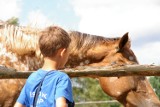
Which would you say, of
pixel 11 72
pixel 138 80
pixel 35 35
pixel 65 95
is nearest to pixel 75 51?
pixel 35 35

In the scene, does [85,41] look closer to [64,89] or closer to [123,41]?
[123,41]

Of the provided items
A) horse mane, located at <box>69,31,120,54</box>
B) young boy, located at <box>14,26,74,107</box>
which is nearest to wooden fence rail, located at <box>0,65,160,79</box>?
horse mane, located at <box>69,31,120,54</box>

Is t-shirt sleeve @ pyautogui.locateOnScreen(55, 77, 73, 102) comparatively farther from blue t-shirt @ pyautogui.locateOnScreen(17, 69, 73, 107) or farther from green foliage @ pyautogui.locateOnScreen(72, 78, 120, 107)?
→ green foliage @ pyautogui.locateOnScreen(72, 78, 120, 107)

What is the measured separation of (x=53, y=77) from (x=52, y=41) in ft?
0.79

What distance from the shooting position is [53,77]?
2861mm

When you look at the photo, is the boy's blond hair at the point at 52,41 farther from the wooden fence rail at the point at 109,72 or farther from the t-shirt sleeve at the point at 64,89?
the wooden fence rail at the point at 109,72

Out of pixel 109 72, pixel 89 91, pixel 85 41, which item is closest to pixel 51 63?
pixel 109 72

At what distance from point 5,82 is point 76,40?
118 centimetres

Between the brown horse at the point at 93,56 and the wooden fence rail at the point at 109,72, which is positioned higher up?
the wooden fence rail at the point at 109,72

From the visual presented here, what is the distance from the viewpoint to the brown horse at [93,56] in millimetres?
5457

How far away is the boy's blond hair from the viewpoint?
2824mm

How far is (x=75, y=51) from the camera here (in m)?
5.84

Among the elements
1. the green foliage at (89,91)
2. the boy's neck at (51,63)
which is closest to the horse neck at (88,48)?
the boy's neck at (51,63)

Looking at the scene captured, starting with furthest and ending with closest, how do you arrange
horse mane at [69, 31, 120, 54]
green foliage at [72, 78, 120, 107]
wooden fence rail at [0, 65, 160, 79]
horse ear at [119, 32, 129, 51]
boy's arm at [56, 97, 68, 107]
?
1. green foliage at [72, 78, 120, 107]
2. horse ear at [119, 32, 129, 51]
3. horse mane at [69, 31, 120, 54]
4. wooden fence rail at [0, 65, 160, 79]
5. boy's arm at [56, 97, 68, 107]
